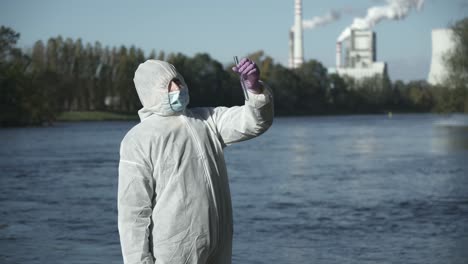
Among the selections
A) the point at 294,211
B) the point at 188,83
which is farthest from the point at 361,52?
the point at 294,211

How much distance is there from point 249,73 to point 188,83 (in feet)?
326

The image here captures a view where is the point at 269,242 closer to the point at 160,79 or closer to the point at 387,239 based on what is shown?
the point at 387,239

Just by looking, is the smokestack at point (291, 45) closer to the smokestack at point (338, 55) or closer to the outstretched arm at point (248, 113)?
the smokestack at point (338, 55)

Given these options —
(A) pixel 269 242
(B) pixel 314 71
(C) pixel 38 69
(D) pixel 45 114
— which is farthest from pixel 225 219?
(B) pixel 314 71

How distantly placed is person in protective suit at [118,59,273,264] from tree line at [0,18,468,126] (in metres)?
56.7

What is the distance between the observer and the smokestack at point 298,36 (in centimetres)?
14825

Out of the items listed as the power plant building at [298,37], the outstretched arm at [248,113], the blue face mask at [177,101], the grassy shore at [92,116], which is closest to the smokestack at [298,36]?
the power plant building at [298,37]

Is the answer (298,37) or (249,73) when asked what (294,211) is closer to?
(249,73)

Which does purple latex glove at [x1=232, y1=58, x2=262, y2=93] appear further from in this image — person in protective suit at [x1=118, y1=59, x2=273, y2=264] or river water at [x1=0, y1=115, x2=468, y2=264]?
river water at [x1=0, y1=115, x2=468, y2=264]

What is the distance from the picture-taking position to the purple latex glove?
3336 mm

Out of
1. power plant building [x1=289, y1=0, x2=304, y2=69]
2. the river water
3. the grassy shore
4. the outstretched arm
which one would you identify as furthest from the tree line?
the outstretched arm

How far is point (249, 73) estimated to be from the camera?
3336 millimetres

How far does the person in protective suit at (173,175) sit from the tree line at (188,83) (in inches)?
2233

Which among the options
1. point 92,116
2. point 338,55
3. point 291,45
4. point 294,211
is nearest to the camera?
point 294,211
